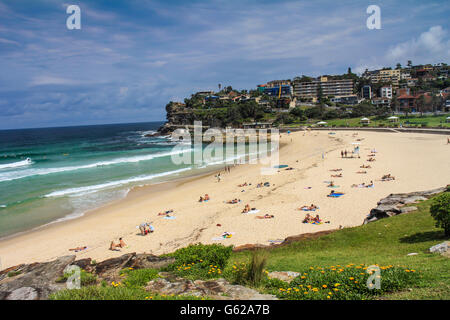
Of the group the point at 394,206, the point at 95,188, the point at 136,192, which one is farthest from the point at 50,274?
the point at 95,188

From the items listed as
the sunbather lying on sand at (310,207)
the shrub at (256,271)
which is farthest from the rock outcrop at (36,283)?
the sunbather lying on sand at (310,207)

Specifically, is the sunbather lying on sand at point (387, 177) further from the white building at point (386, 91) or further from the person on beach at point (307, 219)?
→ the white building at point (386, 91)

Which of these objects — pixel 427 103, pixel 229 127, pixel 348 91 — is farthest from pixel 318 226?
pixel 348 91

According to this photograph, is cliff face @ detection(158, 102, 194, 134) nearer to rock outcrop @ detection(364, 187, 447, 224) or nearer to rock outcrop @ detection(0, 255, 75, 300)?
rock outcrop @ detection(364, 187, 447, 224)

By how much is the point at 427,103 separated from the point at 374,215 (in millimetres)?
73055

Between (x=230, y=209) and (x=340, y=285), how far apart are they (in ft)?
46.5

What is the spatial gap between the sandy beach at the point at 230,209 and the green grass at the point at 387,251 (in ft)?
10.8

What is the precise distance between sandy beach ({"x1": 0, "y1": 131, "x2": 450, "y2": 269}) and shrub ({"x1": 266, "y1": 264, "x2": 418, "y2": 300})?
7.47 m

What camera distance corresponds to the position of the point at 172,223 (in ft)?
58.8

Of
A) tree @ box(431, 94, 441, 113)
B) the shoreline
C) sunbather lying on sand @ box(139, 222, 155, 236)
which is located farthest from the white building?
sunbather lying on sand @ box(139, 222, 155, 236)

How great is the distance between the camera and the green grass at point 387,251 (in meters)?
5.43

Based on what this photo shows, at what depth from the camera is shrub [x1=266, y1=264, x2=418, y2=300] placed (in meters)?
5.16

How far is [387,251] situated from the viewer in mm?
8609

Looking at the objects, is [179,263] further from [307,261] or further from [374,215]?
[374,215]
